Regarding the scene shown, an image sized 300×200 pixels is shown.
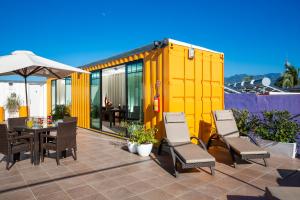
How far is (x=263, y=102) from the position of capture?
6.42m

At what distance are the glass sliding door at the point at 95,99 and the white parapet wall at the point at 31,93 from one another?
24.7 feet

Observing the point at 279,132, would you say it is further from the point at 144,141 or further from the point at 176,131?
the point at 144,141

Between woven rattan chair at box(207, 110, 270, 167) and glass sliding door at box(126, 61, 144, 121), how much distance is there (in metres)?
2.40

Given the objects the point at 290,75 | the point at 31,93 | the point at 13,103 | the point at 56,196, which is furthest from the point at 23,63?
the point at 290,75

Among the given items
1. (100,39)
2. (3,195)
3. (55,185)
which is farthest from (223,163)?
(100,39)

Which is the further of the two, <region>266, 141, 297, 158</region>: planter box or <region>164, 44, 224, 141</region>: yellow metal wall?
<region>164, 44, 224, 141</region>: yellow metal wall

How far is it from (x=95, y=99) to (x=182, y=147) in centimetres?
556

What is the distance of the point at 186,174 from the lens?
13.9ft

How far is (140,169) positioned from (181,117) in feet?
5.61

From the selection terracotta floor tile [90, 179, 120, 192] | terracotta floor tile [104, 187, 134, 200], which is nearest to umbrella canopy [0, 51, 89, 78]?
terracotta floor tile [90, 179, 120, 192]

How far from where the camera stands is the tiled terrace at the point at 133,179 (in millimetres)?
3329

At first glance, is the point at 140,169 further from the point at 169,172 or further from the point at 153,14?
the point at 153,14

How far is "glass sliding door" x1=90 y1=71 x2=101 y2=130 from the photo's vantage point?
905 centimetres

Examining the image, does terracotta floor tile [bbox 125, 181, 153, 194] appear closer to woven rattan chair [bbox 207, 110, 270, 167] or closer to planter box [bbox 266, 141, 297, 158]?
woven rattan chair [bbox 207, 110, 270, 167]
